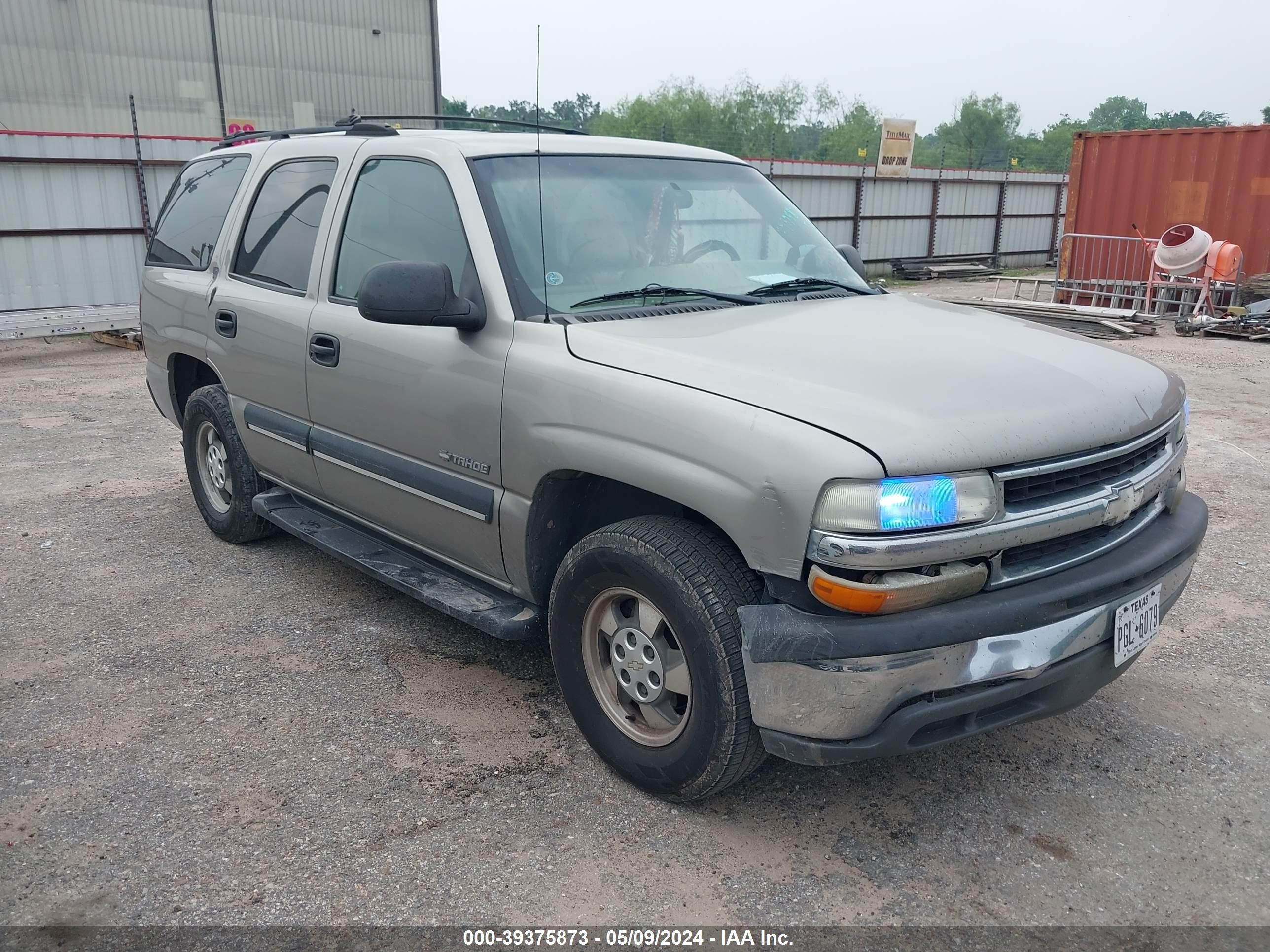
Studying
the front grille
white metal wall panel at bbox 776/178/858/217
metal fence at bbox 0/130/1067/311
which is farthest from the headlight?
white metal wall panel at bbox 776/178/858/217

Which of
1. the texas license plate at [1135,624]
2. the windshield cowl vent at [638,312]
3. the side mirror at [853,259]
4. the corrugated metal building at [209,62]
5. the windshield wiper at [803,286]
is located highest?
the corrugated metal building at [209,62]

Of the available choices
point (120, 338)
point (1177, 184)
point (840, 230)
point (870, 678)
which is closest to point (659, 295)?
point (870, 678)

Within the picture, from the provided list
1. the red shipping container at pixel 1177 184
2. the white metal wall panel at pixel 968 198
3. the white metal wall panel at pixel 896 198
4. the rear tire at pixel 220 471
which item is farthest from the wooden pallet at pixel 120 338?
the white metal wall panel at pixel 968 198

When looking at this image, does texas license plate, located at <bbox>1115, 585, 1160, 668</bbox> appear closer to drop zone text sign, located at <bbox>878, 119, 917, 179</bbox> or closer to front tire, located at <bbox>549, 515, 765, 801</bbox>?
front tire, located at <bbox>549, 515, 765, 801</bbox>

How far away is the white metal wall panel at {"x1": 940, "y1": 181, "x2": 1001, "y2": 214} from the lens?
81.4ft

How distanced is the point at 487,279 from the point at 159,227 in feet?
10.3

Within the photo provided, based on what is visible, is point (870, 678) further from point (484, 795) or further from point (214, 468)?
point (214, 468)

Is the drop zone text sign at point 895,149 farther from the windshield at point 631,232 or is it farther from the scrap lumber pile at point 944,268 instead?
the windshield at point 631,232

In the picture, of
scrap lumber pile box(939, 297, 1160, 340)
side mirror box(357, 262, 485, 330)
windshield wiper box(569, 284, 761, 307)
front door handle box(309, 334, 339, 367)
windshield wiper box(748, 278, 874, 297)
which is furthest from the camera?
scrap lumber pile box(939, 297, 1160, 340)

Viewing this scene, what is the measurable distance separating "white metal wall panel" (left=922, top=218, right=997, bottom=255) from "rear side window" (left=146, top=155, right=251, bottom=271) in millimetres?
22144

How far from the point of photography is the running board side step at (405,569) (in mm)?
3359

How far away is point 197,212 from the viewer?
5133mm

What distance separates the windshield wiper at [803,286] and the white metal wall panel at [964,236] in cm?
2248

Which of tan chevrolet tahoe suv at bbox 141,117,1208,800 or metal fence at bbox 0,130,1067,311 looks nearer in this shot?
tan chevrolet tahoe suv at bbox 141,117,1208,800
